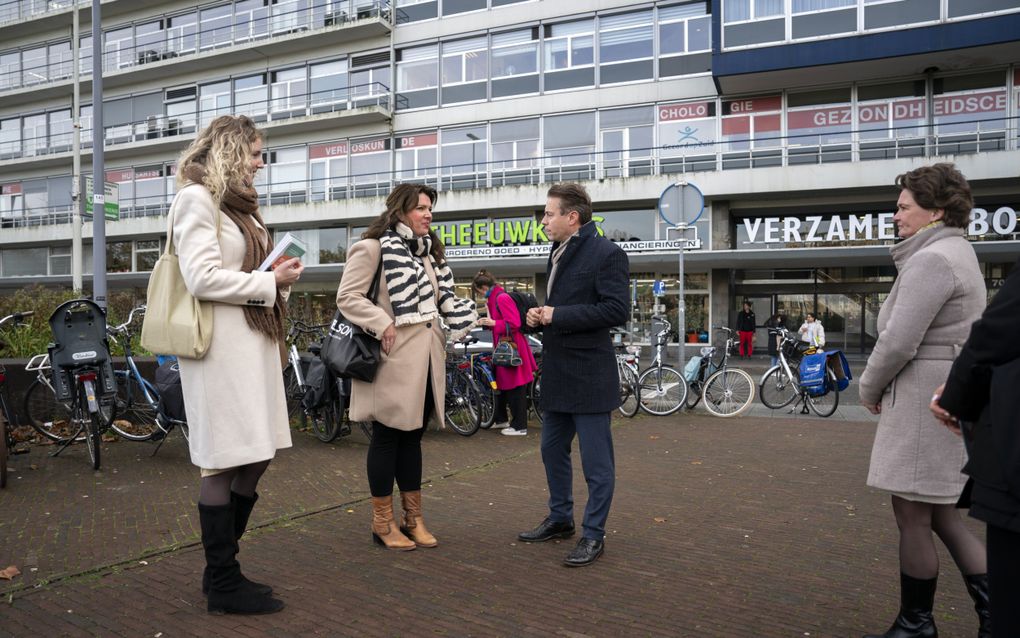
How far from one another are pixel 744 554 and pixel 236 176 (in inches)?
124

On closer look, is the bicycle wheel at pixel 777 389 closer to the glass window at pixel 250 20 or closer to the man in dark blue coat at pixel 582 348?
the man in dark blue coat at pixel 582 348

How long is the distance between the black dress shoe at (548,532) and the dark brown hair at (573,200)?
5.55 feet

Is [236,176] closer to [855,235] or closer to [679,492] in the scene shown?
[679,492]

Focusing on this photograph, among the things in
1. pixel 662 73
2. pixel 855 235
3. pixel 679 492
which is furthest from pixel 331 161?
pixel 679 492

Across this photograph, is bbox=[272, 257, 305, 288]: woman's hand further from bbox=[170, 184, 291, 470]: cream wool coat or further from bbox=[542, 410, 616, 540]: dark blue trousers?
bbox=[542, 410, 616, 540]: dark blue trousers

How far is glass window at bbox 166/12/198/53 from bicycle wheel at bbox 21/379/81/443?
2854 cm

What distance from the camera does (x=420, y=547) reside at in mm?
3928

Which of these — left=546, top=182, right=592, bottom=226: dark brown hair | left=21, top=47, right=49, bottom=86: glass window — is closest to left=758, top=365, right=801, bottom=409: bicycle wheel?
left=546, top=182, right=592, bottom=226: dark brown hair

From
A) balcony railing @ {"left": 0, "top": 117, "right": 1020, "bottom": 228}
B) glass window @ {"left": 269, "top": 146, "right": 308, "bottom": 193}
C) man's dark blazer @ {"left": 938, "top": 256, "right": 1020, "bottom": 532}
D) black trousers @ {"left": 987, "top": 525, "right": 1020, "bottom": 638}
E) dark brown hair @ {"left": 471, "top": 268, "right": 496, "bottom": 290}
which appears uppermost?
glass window @ {"left": 269, "top": 146, "right": 308, "bottom": 193}

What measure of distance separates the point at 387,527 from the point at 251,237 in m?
1.72

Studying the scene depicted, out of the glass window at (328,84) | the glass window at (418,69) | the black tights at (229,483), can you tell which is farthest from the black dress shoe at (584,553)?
the glass window at (328,84)

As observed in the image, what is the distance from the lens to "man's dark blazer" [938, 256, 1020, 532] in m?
1.63

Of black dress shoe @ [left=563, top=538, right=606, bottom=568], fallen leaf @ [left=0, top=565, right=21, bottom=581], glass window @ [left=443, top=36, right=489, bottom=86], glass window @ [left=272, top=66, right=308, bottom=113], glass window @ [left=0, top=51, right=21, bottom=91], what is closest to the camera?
fallen leaf @ [left=0, top=565, right=21, bottom=581]

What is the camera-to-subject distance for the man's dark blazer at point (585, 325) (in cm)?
375
